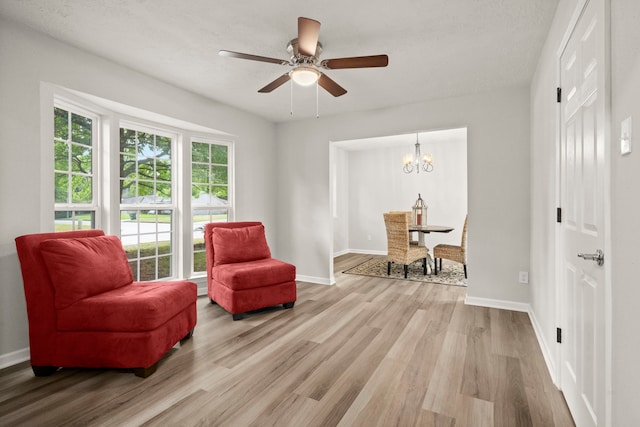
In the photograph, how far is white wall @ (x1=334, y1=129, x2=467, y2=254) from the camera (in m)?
6.53

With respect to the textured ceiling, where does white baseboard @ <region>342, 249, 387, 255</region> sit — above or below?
below

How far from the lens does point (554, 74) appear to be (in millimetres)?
2141

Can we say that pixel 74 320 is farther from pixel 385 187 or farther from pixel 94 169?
pixel 385 187

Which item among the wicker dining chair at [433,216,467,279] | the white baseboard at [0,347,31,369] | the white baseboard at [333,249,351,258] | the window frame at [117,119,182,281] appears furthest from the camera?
the white baseboard at [333,249,351,258]

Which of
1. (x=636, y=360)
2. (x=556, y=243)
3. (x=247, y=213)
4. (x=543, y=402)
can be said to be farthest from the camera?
(x=247, y=213)

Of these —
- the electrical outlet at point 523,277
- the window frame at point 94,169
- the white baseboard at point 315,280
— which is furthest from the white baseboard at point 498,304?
the window frame at point 94,169

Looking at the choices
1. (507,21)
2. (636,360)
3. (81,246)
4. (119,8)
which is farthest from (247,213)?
(636,360)

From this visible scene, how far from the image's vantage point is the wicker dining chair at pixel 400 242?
15.5 feet

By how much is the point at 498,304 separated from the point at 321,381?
2562 millimetres

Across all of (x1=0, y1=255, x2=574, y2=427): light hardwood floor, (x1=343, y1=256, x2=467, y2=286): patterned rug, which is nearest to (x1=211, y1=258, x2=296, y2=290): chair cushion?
(x1=0, y1=255, x2=574, y2=427): light hardwood floor

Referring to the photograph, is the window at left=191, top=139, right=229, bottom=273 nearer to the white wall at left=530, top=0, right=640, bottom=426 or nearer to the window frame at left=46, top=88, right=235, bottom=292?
the window frame at left=46, top=88, right=235, bottom=292

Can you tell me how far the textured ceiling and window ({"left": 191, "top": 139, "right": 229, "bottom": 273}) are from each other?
991 millimetres

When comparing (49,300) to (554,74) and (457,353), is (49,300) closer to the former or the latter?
(457,353)

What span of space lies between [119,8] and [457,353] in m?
3.58
